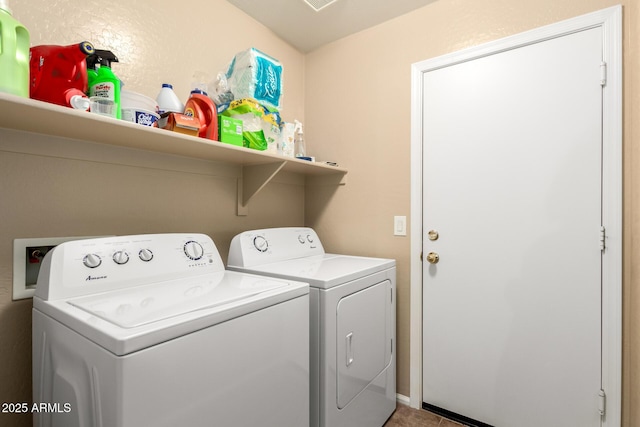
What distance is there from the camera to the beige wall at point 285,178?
1176 millimetres

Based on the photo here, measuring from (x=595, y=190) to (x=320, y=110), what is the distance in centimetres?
172

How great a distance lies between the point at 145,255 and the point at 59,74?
68 cm

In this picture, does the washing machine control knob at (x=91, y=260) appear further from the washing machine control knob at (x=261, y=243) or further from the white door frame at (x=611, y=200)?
the white door frame at (x=611, y=200)

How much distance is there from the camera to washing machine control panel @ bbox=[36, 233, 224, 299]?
3.38 ft

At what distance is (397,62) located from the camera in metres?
2.03

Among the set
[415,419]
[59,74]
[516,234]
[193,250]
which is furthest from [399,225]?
[59,74]

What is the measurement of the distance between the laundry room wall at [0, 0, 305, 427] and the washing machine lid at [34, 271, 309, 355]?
324mm

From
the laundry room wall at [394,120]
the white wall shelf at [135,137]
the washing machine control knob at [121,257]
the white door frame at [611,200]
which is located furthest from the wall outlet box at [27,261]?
the white door frame at [611,200]

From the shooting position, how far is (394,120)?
2031 millimetres

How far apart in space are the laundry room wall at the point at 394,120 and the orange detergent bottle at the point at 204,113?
1064mm

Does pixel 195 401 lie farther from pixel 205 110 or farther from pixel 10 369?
pixel 205 110

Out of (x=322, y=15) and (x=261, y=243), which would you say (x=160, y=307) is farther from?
(x=322, y=15)

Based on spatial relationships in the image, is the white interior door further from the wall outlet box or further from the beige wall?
the wall outlet box

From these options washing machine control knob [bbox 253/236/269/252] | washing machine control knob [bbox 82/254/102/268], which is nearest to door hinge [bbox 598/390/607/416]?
washing machine control knob [bbox 253/236/269/252]
